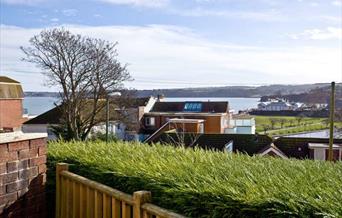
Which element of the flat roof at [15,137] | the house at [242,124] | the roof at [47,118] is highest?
the flat roof at [15,137]

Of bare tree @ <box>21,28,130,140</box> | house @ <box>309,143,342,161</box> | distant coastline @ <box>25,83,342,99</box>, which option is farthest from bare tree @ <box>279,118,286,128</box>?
bare tree @ <box>21,28,130,140</box>

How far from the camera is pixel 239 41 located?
17688mm

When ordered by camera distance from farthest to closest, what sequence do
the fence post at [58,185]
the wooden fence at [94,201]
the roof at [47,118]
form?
the roof at [47,118] < the fence post at [58,185] < the wooden fence at [94,201]

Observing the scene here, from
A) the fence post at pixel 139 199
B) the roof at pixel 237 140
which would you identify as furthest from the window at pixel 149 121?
the fence post at pixel 139 199

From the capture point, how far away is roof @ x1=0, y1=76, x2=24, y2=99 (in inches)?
874

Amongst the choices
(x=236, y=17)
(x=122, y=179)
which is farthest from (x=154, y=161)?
(x=236, y=17)

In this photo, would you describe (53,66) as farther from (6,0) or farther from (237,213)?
(237,213)

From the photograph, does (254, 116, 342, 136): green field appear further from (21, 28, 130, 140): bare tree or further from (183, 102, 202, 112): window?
(21, 28, 130, 140): bare tree

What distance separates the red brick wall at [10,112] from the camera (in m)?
23.2

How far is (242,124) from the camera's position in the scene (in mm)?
46750

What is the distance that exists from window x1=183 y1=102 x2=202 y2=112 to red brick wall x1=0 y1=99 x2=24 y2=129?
74.6 feet

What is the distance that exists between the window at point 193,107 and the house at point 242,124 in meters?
3.96

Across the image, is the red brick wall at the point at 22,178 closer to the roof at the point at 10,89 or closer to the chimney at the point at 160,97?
the roof at the point at 10,89

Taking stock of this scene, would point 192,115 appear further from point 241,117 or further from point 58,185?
point 58,185
